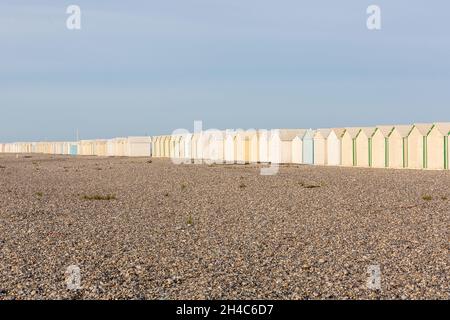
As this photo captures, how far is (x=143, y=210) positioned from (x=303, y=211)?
4.33 metres

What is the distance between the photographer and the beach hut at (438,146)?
34.0 metres

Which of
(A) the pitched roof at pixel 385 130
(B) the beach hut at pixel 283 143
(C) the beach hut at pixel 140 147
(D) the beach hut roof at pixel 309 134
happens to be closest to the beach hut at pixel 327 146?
(D) the beach hut roof at pixel 309 134

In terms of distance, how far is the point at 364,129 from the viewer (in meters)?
40.5

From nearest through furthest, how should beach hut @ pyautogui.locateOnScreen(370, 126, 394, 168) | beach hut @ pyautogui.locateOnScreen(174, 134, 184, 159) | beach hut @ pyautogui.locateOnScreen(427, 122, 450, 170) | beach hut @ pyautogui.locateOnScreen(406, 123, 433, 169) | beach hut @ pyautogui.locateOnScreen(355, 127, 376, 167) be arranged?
beach hut @ pyautogui.locateOnScreen(427, 122, 450, 170) → beach hut @ pyautogui.locateOnScreen(406, 123, 433, 169) → beach hut @ pyautogui.locateOnScreen(370, 126, 394, 168) → beach hut @ pyautogui.locateOnScreen(355, 127, 376, 167) → beach hut @ pyautogui.locateOnScreen(174, 134, 184, 159)

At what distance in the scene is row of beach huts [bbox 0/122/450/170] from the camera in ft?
116

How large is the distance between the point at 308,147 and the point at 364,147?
638 cm

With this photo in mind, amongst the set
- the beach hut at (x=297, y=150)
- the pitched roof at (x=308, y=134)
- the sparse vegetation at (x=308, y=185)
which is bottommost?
the sparse vegetation at (x=308, y=185)

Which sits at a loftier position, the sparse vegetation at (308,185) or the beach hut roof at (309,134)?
the beach hut roof at (309,134)

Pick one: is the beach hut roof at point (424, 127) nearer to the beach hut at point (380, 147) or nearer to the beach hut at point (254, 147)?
the beach hut at point (380, 147)

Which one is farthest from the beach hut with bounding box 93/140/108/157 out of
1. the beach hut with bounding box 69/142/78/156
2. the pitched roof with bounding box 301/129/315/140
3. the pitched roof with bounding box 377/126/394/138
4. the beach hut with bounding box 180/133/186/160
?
the pitched roof with bounding box 377/126/394/138

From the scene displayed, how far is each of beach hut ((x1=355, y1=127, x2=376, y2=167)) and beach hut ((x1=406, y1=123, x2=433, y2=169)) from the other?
11.3 feet

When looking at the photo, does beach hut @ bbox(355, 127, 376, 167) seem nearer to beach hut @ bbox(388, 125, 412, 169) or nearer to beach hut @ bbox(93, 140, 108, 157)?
beach hut @ bbox(388, 125, 412, 169)
